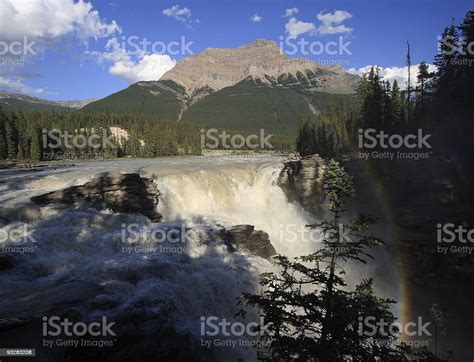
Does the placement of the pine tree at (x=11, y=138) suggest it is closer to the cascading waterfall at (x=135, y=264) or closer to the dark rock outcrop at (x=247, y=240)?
the cascading waterfall at (x=135, y=264)

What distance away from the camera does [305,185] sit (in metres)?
44.7

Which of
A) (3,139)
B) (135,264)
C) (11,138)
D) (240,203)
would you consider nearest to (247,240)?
(135,264)

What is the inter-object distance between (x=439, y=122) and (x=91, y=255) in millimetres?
48089

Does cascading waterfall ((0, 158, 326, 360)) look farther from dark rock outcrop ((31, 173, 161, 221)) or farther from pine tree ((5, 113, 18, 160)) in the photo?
pine tree ((5, 113, 18, 160))

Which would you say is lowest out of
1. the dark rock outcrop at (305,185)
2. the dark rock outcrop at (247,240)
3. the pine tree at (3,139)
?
the dark rock outcrop at (247,240)

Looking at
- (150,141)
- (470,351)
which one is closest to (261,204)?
(470,351)

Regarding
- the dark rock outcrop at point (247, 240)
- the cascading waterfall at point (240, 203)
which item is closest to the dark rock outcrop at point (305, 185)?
the cascading waterfall at point (240, 203)

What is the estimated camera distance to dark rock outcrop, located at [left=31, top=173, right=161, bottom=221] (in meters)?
28.8

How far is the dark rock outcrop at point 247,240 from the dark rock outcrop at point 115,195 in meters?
7.10

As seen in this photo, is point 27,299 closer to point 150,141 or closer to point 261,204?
point 261,204

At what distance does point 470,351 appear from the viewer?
88.5ft

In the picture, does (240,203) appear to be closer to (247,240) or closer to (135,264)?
(247,240)

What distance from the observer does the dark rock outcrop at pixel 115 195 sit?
28750mm

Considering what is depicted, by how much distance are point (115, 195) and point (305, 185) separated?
22.6 meters
